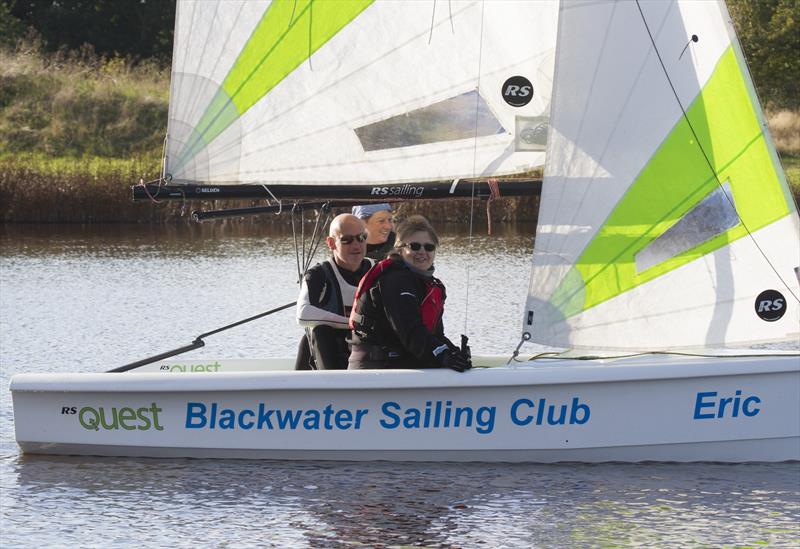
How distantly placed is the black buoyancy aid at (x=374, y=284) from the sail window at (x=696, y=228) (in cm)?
98

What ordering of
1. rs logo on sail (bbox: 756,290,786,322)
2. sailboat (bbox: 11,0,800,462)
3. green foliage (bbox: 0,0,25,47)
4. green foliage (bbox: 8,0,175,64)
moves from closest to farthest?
1. sailboat (bbox: 11,0,800,462)
2. rs logo on sail (bbox: 756,290,786,322)
3. green foliage (bbox: 0,0,25,47)
4. green foliage (bbox: 8,0,175,64)

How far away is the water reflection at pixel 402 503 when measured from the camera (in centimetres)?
564

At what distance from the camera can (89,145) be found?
25688mm

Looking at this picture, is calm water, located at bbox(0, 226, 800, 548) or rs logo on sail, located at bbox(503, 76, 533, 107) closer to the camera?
calm water, located at bbox(0, 226, 800, 548)

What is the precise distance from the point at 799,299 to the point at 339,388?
2.10m

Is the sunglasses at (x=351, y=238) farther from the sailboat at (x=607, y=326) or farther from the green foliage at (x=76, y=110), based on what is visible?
the green foliage at (x=76, y=110)

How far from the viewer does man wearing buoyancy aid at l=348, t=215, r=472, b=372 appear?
616 centimetres

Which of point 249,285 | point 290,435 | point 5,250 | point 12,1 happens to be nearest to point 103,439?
point 290,435

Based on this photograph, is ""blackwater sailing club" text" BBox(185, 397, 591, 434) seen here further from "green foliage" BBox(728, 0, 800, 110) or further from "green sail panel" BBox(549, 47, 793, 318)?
"green foliage" BBox(728, 0, 800, 110)

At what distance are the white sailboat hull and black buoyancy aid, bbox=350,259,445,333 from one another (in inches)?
9.0

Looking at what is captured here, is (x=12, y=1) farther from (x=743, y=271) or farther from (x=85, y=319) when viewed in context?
(x=743, y=271)

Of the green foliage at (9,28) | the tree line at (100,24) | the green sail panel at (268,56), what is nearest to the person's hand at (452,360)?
the green sail panel at (268,56)

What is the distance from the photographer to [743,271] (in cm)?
649

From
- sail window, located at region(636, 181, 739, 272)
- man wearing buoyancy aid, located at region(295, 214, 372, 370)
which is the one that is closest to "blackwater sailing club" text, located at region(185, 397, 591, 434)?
man wearing buoyancy aid, located at region(295, 214, 372, 370)
